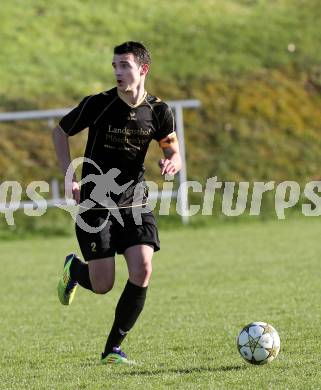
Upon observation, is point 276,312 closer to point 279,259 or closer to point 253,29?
point 279,259

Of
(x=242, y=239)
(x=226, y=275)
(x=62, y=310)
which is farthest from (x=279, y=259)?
(x=62, y=310)

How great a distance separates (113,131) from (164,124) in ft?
1.45

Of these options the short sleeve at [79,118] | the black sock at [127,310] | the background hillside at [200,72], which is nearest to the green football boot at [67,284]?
the black sock at [127,310]

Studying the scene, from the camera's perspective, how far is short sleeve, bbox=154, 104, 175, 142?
7598 millimetres

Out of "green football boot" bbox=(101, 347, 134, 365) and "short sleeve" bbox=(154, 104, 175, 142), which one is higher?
"short sleeve" bbox=(154, 104, 175, 142)

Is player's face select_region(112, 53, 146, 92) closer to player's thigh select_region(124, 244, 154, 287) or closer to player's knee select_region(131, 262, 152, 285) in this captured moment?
player's thigh select_region(124, 244, 154, 287)

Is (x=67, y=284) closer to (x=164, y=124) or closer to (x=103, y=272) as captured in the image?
(x=103, y=272)

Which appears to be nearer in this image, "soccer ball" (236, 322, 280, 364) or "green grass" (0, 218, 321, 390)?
"green grass" (0, 218, 321, 390)

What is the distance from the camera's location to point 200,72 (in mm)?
25141

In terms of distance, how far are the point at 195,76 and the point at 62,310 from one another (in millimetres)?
14813

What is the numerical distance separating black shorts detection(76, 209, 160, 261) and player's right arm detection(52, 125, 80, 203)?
0.67 ft

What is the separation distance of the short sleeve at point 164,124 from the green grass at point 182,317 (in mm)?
1681

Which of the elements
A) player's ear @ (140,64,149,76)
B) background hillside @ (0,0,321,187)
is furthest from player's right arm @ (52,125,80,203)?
background hillside @ (0,0,321,187)

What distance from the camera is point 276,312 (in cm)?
970
